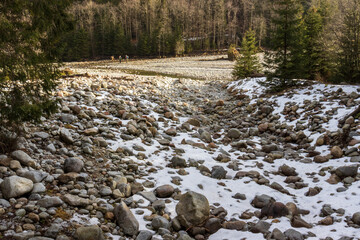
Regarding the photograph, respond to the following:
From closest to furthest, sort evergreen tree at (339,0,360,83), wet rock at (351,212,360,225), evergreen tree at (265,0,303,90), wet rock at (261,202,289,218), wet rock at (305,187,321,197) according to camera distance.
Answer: wet rock at (351,212,360,225)
wet rock at (261,202,289,218)
wet rock at (305,187,321,197)
evergreen tree at (339,0,360,83)
evergreen tree at (265,0,303,90)

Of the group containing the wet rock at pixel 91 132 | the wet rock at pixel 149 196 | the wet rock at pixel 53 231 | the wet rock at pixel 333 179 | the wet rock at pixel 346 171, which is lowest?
the wet rock at pixel 333 179

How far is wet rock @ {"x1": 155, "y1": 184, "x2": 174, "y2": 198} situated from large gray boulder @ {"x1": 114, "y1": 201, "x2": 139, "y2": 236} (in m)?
1.02

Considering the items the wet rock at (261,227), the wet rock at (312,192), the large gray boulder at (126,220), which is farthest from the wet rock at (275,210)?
the large gray boulder at (126,220)

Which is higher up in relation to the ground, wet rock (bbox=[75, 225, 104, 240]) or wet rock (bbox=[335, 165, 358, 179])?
wet rock (bbox=[75, 225, 104, 240])

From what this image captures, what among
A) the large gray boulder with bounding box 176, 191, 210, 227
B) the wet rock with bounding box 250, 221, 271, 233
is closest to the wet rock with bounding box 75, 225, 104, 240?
the large gray boulder with bounding box 176, 191, 210, 227

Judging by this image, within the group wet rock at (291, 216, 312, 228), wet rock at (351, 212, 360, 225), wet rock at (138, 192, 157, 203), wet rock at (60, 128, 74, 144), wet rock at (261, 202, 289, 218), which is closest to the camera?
wet rock at (351, 212, 360, 225)

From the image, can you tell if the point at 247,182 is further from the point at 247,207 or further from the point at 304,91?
the point at 304,91

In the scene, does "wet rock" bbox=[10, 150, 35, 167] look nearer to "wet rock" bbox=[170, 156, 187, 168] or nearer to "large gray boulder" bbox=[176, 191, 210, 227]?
"large gray boulder" bbox=[176, 191, 210, 227]

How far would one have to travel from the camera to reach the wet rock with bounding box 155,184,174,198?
16.9ft

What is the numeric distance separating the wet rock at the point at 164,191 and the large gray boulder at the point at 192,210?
0.59m

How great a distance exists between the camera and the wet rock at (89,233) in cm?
345

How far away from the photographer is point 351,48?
13062mm

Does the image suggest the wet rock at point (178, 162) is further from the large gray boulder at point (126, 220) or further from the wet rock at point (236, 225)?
the large gray boulder at point (126, 220)

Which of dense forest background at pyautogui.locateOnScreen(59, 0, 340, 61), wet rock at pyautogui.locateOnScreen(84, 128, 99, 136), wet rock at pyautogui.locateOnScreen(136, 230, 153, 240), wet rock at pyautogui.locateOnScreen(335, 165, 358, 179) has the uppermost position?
dense forest background at pyautogui.locateOnScreen(59, 0, 340, 61)
